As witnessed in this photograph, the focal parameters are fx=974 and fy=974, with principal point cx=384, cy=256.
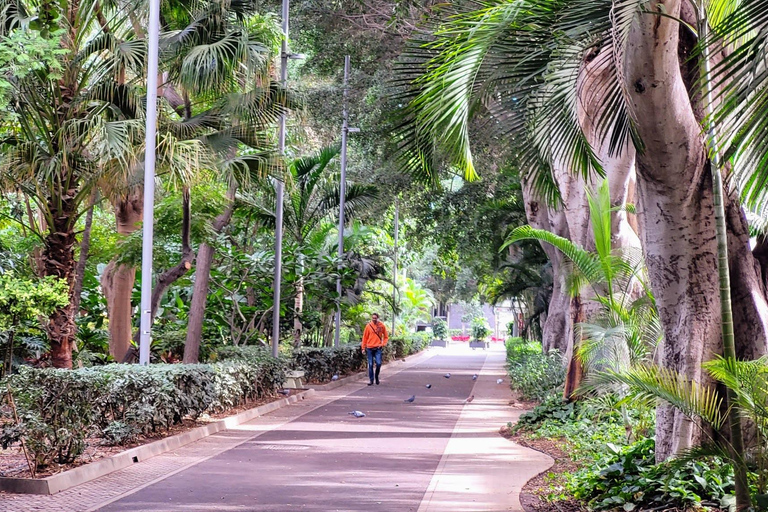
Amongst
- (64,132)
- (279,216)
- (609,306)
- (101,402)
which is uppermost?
(64,132)

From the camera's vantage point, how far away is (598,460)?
914 cm

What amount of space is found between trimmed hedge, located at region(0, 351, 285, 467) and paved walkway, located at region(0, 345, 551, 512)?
0.52 m

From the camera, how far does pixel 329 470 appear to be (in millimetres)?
10625

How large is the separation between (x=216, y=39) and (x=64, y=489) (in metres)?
8.71

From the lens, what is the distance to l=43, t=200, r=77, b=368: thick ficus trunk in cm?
1277

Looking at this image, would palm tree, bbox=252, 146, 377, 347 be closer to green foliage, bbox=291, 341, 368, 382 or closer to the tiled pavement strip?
green foliage, bbox=291, 341, 368, 382

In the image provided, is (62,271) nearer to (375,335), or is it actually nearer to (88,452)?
(88,452)

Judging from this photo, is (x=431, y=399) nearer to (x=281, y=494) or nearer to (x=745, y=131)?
(x=281, y=494)

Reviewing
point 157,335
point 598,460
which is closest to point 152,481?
point 598,460

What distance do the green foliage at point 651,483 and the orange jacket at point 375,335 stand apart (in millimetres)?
16137

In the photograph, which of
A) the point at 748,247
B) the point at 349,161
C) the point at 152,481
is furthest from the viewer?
the point at 349,161

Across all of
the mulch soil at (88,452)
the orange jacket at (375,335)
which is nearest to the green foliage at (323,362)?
the orange jacket at (375,335)

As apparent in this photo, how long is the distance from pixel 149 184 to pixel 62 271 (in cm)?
164

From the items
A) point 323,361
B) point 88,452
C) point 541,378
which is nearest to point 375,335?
point 323,361
